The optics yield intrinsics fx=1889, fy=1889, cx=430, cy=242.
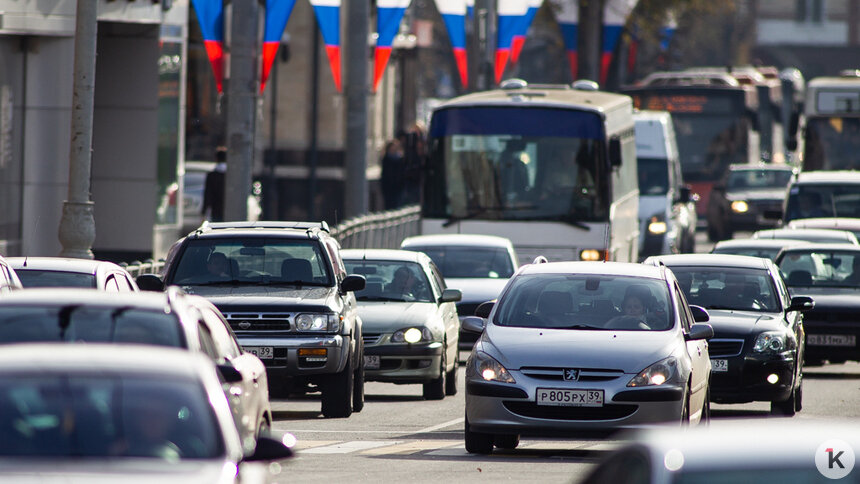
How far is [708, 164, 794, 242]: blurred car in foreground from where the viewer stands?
45312 millimetres

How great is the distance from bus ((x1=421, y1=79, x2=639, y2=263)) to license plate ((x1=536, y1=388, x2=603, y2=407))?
13.8 metres

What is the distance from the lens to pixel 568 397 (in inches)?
489

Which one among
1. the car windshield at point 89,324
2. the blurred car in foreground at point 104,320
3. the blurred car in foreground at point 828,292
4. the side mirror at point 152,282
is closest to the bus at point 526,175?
the blurred car in foreground at point 828,292

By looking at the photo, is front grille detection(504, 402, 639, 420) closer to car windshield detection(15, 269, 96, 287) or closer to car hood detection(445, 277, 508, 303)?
car windshield detection(15, 269, 96, 287)

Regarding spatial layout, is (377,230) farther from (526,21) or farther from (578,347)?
(578,347)

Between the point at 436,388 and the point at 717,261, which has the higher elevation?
the point at 717,261

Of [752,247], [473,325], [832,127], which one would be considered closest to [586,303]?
[473,325]

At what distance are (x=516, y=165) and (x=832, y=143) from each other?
14.5m

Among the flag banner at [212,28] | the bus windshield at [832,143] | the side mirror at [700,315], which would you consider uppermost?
the flag banner at [212,28]

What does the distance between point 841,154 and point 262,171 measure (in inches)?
558

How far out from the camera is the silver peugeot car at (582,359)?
12414mm

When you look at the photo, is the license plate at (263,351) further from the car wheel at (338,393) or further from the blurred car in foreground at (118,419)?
the blurred car in foreground at (118,419)

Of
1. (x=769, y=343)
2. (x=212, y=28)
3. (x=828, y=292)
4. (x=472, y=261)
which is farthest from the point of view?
(x=212, y=28)

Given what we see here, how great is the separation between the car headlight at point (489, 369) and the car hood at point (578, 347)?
36mm
